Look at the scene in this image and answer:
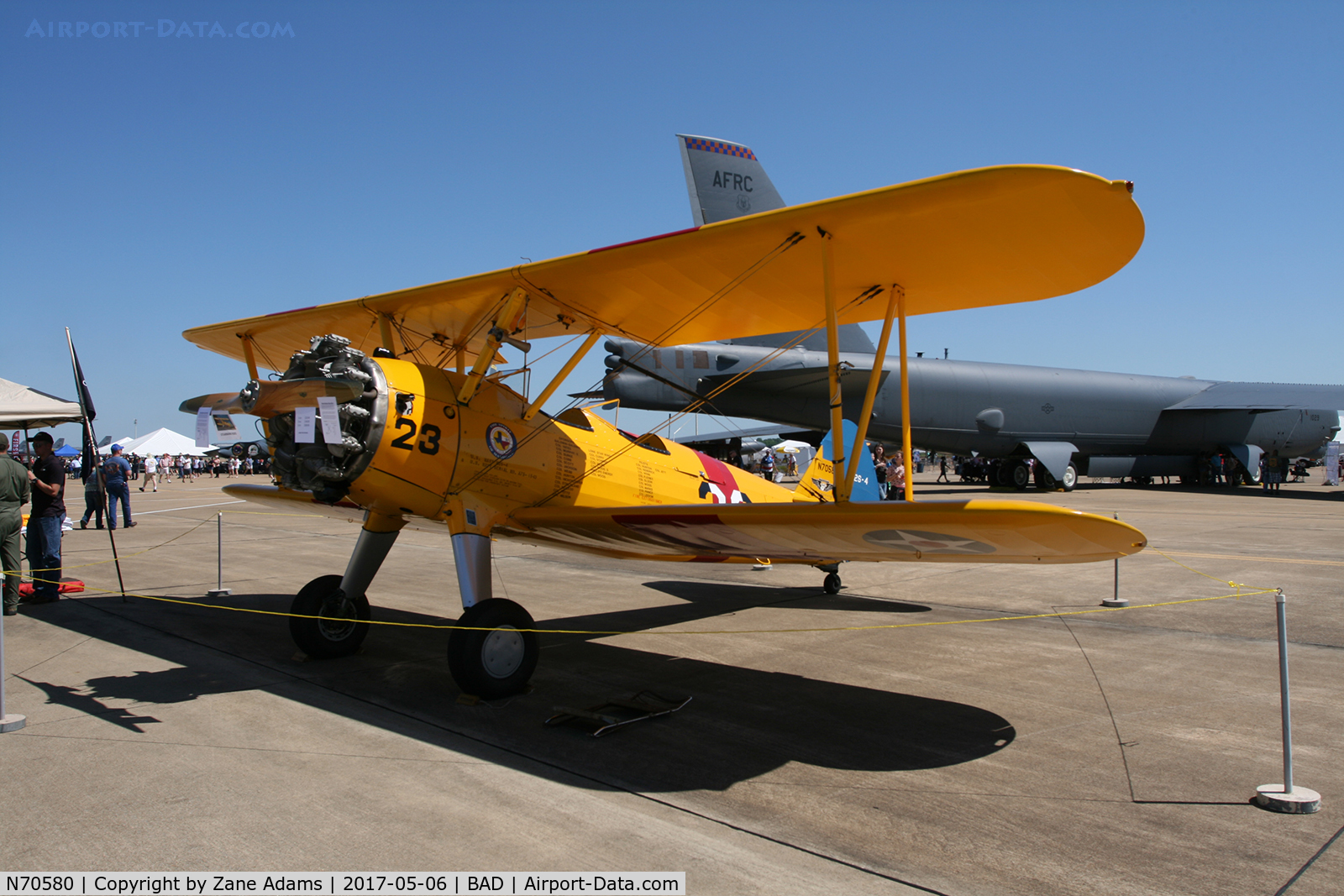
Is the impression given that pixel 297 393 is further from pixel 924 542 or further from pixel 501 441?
pixel 924 542

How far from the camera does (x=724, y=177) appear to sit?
1653 cm

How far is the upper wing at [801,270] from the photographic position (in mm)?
4000

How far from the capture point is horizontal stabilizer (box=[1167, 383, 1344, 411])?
28.1 m

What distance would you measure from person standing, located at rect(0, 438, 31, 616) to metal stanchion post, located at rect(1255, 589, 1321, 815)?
9.84 meters

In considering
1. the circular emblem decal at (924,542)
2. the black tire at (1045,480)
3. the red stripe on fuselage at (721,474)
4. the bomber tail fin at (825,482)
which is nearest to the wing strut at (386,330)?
the red stripe on fuselage at (721,474)

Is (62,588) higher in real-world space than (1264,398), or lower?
lower

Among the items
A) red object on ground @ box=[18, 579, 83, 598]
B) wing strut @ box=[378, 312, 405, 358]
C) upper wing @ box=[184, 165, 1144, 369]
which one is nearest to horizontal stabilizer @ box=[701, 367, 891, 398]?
upper wing @ box=[184, 165, 1144, 369]

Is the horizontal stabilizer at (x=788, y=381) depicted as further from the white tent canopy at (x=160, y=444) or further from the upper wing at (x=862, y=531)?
the white tent canopy at (x=160, y=444)

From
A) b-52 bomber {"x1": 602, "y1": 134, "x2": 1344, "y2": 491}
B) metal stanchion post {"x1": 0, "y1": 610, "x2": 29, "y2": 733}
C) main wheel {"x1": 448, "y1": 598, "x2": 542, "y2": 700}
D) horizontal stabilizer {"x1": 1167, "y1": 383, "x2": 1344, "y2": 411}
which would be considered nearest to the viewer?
metal stanchion post {"x1": 0, "y1": 610, "x2": 29, "y2": 733}

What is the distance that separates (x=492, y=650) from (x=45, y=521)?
6.69 m

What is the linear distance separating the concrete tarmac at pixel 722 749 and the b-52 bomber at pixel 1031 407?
11.9 m

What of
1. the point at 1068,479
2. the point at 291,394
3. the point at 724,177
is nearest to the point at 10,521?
the point at 291,394

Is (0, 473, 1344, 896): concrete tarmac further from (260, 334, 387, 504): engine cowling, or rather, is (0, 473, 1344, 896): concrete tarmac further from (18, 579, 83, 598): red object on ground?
(260, 334, 387, 504): engine cowling

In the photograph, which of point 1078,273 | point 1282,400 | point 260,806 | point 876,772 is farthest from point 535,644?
point 1282,400
